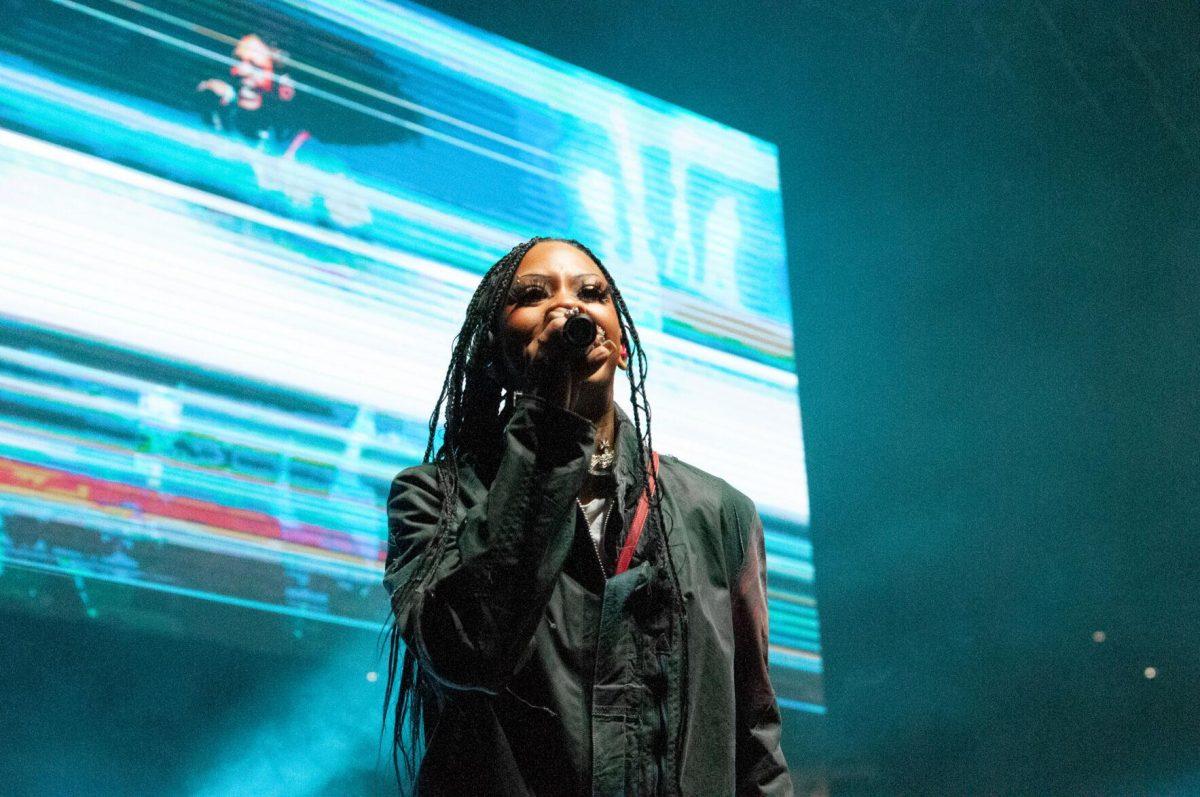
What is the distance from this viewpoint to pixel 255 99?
260 centimetres

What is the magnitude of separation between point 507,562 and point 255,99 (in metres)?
2.02

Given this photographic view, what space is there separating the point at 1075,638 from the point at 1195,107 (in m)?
2.11

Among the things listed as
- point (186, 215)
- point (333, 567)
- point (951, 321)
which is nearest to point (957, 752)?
point (951, 321)

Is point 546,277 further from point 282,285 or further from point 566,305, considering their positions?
point 282,285

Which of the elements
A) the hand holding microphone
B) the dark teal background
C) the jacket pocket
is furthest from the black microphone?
the dark teal background

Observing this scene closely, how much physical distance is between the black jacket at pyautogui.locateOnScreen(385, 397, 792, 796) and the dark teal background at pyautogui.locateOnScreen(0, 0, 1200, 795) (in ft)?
8.71

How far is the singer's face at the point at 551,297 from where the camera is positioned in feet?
4.00

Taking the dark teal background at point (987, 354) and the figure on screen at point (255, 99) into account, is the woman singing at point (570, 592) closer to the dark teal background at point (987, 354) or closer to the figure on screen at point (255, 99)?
the figure on screen at point (255, 99)

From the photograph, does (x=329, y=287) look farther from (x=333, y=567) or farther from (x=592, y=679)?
(x=592, y=679)

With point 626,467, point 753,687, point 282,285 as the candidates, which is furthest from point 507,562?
point 282,285

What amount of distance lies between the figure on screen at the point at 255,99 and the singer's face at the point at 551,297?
5.03 ft

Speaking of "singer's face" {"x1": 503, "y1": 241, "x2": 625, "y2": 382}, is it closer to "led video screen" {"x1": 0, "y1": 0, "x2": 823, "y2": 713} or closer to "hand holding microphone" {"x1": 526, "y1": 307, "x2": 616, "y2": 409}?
"hand holding microphone" {"x1": 526, "y1": 307, "x2": 616, "y2": 409}

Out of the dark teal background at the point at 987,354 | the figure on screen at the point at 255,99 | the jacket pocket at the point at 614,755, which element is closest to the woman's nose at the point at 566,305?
the jacket pocket at the point at 614,755

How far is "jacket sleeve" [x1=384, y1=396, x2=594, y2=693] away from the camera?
95 cm
